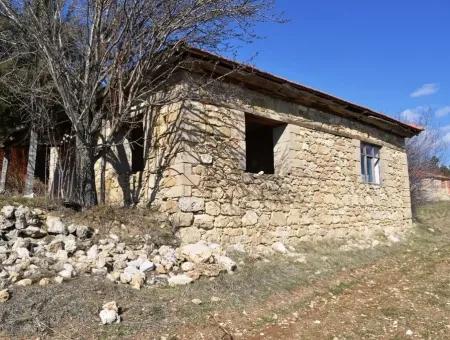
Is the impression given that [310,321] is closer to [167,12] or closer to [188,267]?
[188,267]

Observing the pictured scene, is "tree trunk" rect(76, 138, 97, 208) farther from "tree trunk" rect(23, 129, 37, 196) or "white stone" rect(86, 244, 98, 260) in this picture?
"tree trunk" rect(23, 129, 37, 196)

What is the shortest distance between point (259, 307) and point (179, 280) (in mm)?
1109

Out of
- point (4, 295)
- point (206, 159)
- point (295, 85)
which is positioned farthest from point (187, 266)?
point (295, 85)

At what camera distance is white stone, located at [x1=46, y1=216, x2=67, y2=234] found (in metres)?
6.33

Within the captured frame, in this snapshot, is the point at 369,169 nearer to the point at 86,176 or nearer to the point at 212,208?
the point at 212,208

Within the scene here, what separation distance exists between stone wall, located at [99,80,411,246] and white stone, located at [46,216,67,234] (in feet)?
5.92

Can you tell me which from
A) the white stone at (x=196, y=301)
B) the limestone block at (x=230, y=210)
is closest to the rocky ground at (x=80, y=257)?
the white stone at (x=196, y=301)

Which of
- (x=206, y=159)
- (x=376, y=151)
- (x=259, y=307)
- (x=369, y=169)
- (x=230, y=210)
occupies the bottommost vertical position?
(x=259, y=307)

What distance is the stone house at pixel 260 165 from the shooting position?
7.71 meters

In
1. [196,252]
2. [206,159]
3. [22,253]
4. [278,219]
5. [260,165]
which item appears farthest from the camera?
[260,165]

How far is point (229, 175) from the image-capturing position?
8117 mm

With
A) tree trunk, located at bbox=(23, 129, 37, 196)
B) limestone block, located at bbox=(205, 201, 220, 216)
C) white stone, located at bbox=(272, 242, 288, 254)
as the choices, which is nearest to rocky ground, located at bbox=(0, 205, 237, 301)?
limestone block, located at bbox=(205, 201, 220, 216)

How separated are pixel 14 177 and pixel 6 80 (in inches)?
132

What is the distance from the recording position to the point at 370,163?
12266 mm
